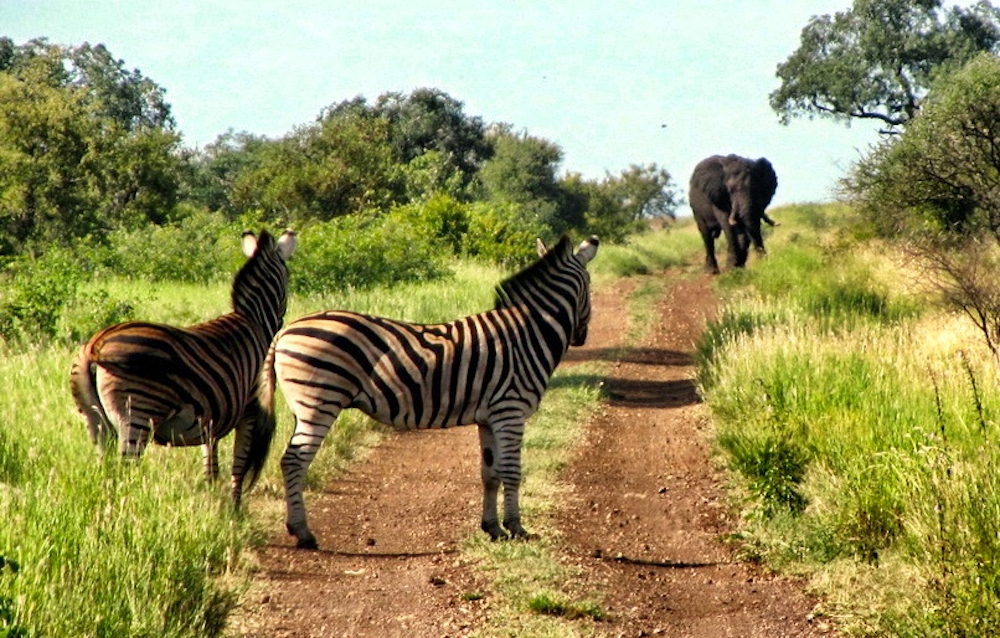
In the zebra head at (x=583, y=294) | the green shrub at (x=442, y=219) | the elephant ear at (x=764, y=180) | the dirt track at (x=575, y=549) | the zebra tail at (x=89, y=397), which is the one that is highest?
the elephant ear at (x=764, y=180)

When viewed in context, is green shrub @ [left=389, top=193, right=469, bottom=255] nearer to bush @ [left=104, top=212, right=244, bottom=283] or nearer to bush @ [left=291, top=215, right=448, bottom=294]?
bush @ [left=291, top=215, right=448, bottom=294]

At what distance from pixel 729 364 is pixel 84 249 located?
13.3 m

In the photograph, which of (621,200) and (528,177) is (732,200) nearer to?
(528,177)

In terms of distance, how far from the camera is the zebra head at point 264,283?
333 inches

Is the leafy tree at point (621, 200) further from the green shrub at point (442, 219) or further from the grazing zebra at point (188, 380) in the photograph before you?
the grazing zebra at point (188, 380)

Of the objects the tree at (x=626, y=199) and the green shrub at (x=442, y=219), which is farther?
the tree at (x=626, y=199)

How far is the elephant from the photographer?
29.3 meters

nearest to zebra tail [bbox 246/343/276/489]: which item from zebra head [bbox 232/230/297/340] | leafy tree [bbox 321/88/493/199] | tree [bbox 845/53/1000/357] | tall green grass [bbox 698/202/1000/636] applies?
zebra head [bbox 232/230/297/340]

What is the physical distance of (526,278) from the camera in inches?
336

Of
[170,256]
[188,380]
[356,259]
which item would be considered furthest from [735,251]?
[188,380]

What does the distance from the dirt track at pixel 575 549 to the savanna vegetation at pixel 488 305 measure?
0.24 m

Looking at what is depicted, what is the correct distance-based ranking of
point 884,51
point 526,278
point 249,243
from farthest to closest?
point 884,51 → point 249,243 → point 526,278

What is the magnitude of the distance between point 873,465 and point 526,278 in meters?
2.64

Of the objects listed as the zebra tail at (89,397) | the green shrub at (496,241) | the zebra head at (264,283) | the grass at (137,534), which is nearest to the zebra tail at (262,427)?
the grass at (137,534)
